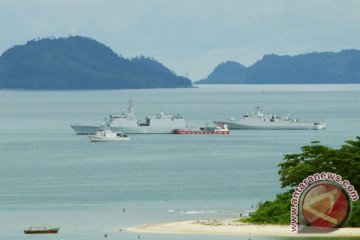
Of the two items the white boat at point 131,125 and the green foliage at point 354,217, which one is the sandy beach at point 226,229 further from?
the white boat at point 131,125

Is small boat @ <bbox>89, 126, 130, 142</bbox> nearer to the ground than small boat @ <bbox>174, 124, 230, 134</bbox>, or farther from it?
nearer to the ground

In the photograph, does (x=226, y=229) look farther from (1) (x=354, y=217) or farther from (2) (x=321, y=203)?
(2) (x=321, y=203)

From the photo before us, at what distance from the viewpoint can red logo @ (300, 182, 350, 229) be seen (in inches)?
2448

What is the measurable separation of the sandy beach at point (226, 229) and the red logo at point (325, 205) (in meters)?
0.75

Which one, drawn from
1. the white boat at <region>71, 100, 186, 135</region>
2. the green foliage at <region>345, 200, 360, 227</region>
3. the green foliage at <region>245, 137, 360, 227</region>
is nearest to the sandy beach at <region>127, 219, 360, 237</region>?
the green foliage at <region>345, 200, 360, 227</region>

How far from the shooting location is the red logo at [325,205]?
6219 centimetres

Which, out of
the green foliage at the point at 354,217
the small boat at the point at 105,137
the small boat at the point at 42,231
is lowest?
the small boat at the point at 42,231

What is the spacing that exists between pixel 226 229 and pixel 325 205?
385 inches

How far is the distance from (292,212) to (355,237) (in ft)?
14.0

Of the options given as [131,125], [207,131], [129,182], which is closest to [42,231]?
[129,182]

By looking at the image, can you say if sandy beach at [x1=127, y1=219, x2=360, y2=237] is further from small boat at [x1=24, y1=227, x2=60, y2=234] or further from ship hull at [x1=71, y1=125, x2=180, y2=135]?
ship hull at [x1=71, y1=125, x2=180, y2=135]

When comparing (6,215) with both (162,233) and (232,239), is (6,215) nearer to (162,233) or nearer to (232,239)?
(162,233)

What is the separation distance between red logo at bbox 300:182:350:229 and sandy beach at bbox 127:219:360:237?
0.75 m

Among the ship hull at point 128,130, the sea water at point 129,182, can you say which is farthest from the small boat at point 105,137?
the ship hull at point 128,130
